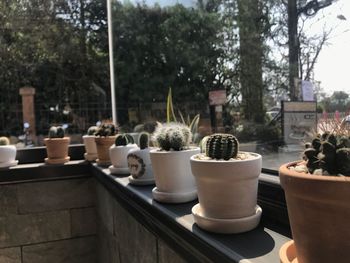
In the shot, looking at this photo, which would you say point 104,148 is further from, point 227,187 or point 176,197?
point 227,187

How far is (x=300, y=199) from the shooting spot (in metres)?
0.49

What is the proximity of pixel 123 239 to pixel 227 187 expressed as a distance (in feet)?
2.97

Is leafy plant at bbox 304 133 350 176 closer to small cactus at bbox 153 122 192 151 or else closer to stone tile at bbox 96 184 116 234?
small cactus at bbox 153 122 192 151

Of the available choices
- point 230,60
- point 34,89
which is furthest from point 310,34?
point 34,89

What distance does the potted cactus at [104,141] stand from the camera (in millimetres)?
1959

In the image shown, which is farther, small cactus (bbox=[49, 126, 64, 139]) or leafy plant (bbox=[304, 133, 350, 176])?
small cactus (bbox=[49, 126, 64, 139])

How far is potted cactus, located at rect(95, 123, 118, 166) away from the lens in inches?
77.1

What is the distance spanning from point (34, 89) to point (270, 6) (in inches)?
188

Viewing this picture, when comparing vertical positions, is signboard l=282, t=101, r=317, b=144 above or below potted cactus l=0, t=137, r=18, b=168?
above

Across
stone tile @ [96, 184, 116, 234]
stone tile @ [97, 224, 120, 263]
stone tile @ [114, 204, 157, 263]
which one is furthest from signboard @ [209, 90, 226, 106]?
stone tile @ [97, 224, 120, 263]

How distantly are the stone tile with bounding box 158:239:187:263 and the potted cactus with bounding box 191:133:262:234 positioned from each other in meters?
0.21

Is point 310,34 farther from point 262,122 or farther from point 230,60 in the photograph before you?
point 230,60

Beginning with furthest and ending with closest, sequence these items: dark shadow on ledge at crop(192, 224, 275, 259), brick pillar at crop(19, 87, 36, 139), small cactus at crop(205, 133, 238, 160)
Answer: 1. brick pillar at crop(19, 87, 36, 139)
2. small cactus at crop(205, 133, 238, 160)
3. dark shadow on ledge at crop(192, 224, 275, 259)

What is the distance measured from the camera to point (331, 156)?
1.61 ft
